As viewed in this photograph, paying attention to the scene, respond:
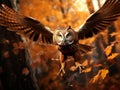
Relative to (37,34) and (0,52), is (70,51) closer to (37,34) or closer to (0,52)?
(37,34)

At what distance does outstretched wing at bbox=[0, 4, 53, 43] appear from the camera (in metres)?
2.46

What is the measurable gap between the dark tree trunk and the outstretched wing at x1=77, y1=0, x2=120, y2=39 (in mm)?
1538

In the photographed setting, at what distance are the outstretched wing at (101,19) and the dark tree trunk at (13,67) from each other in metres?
1.54

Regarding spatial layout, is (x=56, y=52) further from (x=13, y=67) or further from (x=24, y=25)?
(x=24, y=25)

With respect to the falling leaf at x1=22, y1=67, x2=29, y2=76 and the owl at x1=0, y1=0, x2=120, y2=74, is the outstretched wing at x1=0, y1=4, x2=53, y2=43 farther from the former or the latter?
the falling leaf at x1=22, y1=67, x2=29, y2=76

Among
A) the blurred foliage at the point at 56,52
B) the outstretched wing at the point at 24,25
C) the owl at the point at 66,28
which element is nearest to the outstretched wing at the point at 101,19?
the owl at the point at 66,28

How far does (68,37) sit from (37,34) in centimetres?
54

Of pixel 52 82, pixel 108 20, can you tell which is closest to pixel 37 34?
pixel 108 20

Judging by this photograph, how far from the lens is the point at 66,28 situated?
2186 mm

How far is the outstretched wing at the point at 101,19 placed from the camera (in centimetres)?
229

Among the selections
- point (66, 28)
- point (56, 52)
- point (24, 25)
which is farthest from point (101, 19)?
point (56, 52)

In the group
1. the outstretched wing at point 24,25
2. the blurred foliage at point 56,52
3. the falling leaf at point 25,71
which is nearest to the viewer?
the outstretched wing at point 24,25

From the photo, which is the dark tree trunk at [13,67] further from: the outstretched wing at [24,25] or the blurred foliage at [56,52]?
the outstretched wing at [24,25]

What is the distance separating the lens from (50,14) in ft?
25.2
